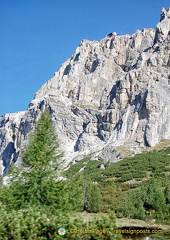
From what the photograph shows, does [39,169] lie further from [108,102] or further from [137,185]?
[108,102]

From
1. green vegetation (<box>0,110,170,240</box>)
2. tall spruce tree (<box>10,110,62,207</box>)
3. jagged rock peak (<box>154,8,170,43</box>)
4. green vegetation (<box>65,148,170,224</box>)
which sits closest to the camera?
green vegetation (<box>0,110,170,240</box>)

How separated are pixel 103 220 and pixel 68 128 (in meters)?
108

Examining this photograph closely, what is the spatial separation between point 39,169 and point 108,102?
10951 centimetres

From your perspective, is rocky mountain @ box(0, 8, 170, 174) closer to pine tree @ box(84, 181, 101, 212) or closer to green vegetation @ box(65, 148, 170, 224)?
green vegetation @ box(65, 148, 170, 224)

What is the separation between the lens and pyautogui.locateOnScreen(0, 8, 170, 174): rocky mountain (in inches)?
4005

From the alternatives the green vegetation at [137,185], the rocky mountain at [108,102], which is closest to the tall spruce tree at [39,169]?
the green vegetation at [137,185]

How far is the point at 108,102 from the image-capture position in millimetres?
122688

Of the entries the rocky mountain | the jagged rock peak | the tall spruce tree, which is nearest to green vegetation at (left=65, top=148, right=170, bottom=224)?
the tall spruce tree

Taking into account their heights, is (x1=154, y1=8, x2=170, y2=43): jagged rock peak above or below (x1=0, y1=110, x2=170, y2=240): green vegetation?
above

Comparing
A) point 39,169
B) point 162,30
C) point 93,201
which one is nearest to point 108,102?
point 162,30

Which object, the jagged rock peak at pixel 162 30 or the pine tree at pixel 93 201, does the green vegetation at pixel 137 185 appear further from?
the jagged rock peak at pixel 162 30

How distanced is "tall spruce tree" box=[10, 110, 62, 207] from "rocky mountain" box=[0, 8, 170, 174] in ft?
256

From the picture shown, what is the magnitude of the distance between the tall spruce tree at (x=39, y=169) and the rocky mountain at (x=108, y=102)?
7806 centimetres

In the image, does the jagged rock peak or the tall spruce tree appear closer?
the tall spruce tree
